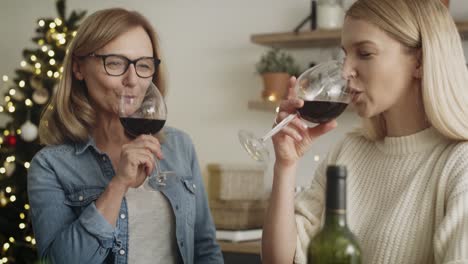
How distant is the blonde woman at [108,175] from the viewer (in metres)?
1.49

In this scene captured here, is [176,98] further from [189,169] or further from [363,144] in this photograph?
[363,144]

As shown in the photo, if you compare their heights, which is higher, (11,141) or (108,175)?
(108,175)

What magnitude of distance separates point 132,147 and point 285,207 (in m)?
0.40

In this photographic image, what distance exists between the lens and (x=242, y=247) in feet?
10.2

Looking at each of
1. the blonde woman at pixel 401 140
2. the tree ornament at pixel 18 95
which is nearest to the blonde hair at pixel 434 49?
the blonde woman at pixel 401 140

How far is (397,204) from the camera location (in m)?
1.37

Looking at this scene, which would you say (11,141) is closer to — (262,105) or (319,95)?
(262,105)

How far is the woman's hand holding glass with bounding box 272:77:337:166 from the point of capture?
4.43 feet

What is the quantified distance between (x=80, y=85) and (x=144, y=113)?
0.41 metres

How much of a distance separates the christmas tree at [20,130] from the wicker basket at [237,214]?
48.8 inches

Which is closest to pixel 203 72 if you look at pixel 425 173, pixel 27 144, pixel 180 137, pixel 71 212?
pixel 27 144

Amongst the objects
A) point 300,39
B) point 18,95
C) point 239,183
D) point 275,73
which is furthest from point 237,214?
point 18,95

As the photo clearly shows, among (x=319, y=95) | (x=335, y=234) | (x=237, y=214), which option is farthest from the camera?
(x=237, y=214)

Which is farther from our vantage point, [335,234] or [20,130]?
[20,130]
